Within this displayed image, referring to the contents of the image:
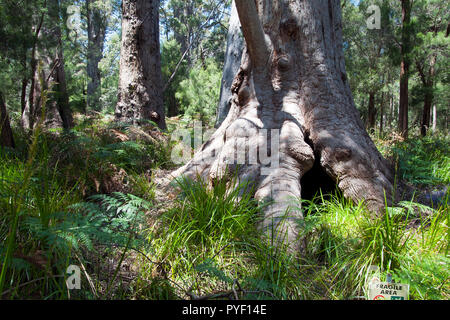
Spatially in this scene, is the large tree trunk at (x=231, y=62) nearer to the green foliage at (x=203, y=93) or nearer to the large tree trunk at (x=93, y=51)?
the green foliage at (x=203, y=93)

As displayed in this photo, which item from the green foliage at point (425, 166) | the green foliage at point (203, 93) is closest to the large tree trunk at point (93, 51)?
the green foliage at point (203, 93)

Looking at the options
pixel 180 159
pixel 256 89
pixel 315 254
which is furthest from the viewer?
pixel 180 159

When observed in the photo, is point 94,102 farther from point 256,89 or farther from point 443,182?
point 443,182

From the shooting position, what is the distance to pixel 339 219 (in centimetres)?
256

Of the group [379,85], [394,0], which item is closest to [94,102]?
[379,85]

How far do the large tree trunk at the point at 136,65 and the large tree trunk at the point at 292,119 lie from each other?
2327mm

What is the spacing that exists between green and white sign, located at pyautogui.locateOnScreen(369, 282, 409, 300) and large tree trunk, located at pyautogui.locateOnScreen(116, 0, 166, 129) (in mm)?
4692

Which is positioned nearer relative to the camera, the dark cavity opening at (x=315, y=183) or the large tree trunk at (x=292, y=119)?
the large tree trunk at (x=292, y=119)

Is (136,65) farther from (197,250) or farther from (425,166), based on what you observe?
(425,166)

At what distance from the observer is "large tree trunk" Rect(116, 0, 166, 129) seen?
18.1 ft

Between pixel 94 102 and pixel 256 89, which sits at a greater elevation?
pixel 94 102

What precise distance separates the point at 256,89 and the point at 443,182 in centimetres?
276

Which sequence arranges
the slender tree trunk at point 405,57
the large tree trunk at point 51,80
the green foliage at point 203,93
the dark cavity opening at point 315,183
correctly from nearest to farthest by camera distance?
1. the dark cavity opening at point 315,183
2. the large tree trunk at point 51,80
3. the slender tree trunk at point 405,57
4. the green foliage at point 203,93

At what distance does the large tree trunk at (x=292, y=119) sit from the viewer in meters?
2.92
